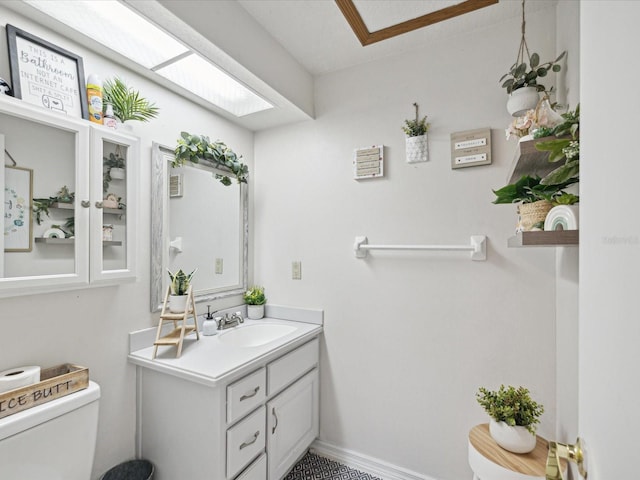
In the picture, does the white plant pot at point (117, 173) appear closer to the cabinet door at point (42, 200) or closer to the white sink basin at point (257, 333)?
the cabinet door at point (42, 200)

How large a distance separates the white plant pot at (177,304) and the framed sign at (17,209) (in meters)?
0.60

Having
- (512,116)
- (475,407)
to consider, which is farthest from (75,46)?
(475,407)

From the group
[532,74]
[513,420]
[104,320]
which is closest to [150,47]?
[104,320]

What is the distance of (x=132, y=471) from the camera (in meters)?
1.35

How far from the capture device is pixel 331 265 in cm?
191

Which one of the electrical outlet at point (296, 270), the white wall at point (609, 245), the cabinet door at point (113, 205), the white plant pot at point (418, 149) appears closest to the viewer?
the white wall at point (609, 245)

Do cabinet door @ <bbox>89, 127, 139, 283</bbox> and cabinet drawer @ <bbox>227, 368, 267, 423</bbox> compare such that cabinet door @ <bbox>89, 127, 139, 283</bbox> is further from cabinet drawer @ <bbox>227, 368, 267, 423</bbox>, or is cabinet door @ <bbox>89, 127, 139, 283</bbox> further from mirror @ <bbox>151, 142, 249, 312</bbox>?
cabinet drawer @ <bbox>227, 368, 267, 423</bbox>

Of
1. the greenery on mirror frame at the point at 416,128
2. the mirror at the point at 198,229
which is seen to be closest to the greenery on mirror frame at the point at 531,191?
the greenery on mirror frame at the point at 416,128

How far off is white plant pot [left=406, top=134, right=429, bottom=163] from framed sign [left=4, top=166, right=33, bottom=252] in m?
1.64

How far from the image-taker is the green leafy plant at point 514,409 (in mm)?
1219

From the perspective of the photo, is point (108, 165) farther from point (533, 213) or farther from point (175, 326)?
point (533, 213)

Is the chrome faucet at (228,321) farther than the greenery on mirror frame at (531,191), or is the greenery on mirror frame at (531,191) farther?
the chrome faucet at (228,321)

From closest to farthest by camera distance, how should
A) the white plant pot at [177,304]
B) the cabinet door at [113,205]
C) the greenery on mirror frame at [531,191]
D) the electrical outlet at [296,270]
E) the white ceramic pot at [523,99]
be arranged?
1. the greenery on mirror frame at [531,191]
2. the cabinet door at [113,205]
3. the white ceramic pot at [523,99]
4. the white plant pot at [177,304]
5. the electrical outlet at [296,270]

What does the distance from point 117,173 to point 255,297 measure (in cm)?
112
